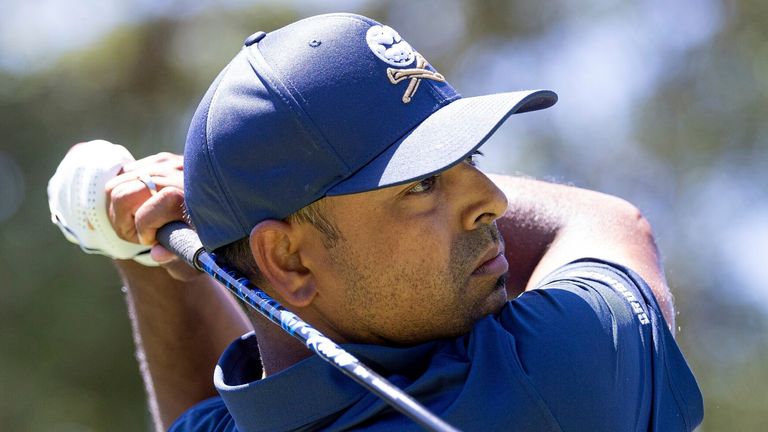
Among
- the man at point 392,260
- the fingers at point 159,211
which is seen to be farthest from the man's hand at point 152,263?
the man at point 392,260

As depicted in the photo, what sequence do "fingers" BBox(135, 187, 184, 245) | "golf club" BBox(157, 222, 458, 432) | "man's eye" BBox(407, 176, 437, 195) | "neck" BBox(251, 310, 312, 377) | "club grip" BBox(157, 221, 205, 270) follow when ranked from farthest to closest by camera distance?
"fingers" BBox(135, 187, 184, 245), "club grip" BBox(157, 221, 205, 270), "neck" BBox(251, 310, 312, 377), "man's eye" BBox(407, 176, 437, 195), "golf club" BBox(157, 222, 458, 432)

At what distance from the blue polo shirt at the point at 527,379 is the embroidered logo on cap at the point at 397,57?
0.47 m

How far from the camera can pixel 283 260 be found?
2361 millimetres

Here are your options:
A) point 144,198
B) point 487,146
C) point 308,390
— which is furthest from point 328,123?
point 487,146

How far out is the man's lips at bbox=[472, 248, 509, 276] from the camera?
7.59 feet

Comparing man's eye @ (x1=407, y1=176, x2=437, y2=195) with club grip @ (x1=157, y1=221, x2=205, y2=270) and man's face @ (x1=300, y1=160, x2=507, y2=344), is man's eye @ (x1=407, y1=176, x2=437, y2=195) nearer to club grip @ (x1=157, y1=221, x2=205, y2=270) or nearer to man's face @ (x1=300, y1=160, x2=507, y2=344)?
man's face @ (x1=300, y1=160, x2=507, y2=344)

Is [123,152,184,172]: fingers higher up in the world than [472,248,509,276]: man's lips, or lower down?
higher up

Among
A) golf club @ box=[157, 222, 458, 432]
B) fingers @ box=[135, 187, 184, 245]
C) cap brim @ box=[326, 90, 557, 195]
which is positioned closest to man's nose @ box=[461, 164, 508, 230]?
cap brim @ box=[326, 90, 557, 195]

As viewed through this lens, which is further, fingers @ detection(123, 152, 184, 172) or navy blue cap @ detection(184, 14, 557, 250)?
fingers @ detection(123, 152, 184, 172)

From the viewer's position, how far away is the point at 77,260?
34.7 feet

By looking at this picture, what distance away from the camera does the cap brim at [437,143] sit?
2.20 metres

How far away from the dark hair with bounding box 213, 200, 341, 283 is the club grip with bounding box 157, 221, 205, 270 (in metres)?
0.06

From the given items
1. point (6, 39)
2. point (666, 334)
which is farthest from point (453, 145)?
point (6, 39)

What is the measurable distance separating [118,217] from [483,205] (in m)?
1.00
